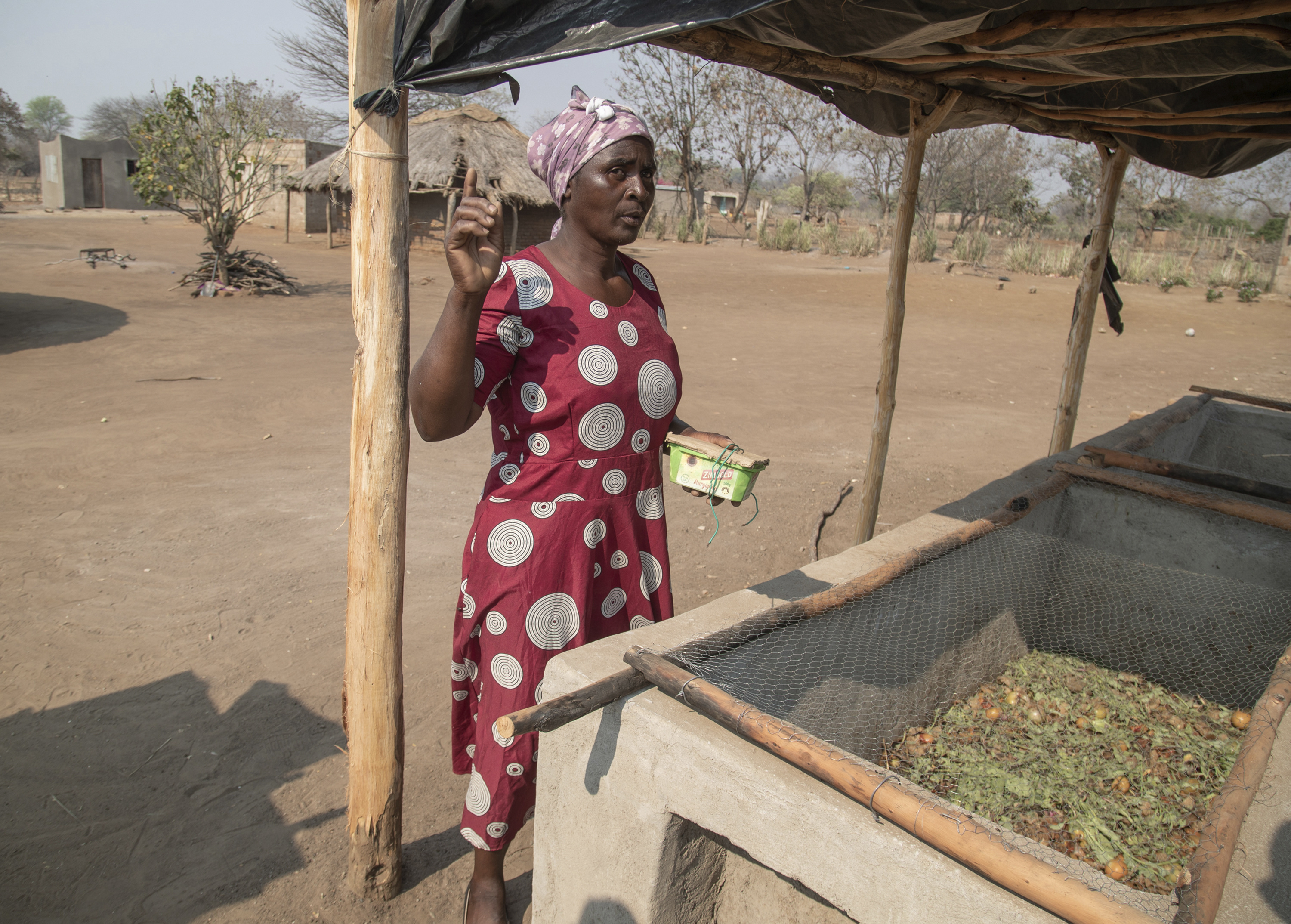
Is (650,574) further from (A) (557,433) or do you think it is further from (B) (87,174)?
(B) (87,174)

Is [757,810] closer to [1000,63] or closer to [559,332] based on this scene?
[559,332]

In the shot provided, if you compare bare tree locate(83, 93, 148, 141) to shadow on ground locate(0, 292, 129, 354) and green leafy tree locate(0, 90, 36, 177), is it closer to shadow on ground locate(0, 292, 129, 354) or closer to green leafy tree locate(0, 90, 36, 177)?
green leafy tree locate(0, 90, 36, 177)

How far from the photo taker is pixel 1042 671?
339cm

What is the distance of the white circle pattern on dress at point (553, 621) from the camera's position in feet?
6.01

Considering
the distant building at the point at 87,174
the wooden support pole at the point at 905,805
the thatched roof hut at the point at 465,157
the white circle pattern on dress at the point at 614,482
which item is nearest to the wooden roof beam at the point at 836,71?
the white circle pattern on dress at the point at 614,482

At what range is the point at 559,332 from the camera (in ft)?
5.78

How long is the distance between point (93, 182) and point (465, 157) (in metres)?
19.9

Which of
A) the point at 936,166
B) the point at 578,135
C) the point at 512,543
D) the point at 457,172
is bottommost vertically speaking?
the point at 512,543

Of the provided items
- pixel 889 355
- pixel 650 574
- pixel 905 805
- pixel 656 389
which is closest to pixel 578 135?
pixel 656 389

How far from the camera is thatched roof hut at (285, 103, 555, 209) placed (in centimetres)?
1612

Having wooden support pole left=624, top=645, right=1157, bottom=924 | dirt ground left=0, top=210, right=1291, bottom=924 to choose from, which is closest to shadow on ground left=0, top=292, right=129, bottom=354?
dirt ground left=0, top=210, right=1291, bottom=924

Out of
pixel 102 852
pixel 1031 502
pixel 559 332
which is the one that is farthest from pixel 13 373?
pixel 1031 502

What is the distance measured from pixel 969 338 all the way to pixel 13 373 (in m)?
11.3

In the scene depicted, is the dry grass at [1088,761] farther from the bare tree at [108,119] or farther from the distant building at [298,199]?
the bare tree at [108,119]
